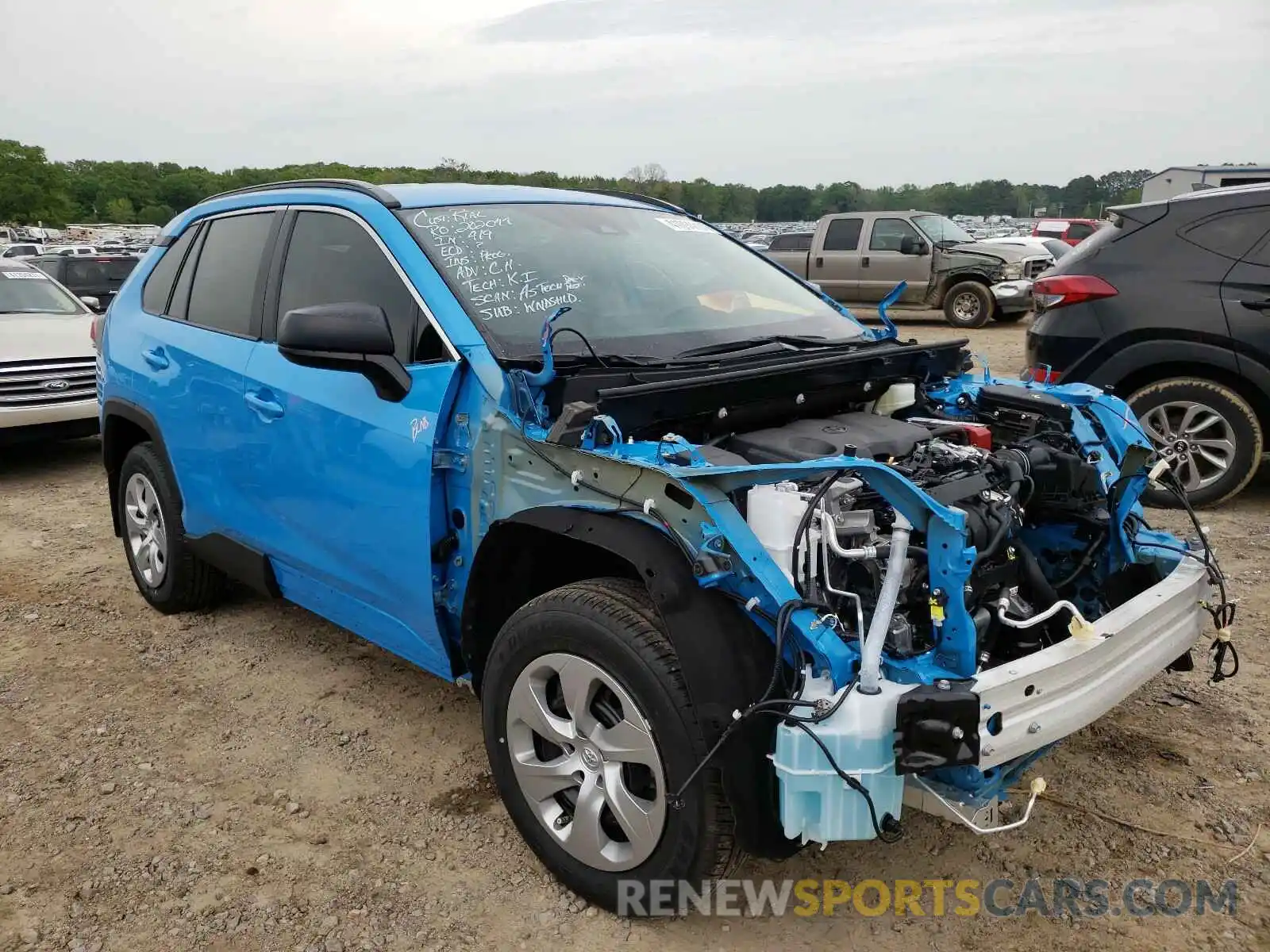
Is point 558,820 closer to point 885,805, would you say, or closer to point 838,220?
point 885,805

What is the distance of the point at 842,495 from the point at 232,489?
2.54 metres

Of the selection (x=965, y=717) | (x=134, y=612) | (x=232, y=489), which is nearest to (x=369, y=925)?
(x=965, y=717)

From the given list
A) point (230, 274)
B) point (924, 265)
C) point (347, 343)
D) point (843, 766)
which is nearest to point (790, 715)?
point (843, 766)

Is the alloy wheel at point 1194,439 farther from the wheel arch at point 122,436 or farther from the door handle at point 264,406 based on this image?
the wheel arch at point 122,436

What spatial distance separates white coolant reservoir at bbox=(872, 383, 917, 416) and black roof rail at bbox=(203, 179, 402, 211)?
185 centimetres

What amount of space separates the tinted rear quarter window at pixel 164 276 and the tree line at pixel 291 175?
123 cm

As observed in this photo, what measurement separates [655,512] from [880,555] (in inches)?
21.5

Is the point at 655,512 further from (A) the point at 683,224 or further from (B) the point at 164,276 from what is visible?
(B) the point at 164,276

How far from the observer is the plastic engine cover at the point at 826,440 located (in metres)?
2.73

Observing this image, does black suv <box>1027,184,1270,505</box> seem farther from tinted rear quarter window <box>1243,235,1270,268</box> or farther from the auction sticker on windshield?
the auction sticker on windshield

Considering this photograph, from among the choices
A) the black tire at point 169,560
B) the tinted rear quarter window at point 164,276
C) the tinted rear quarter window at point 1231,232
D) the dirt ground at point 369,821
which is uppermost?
the tinted rear quarter window at point 1231,232

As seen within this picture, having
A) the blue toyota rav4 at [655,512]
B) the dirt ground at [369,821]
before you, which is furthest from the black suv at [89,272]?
the blue toyota rav4 at [655,512]

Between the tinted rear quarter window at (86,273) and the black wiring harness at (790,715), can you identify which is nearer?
the black wiring harness at (790,715)

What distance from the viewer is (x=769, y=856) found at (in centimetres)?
223
